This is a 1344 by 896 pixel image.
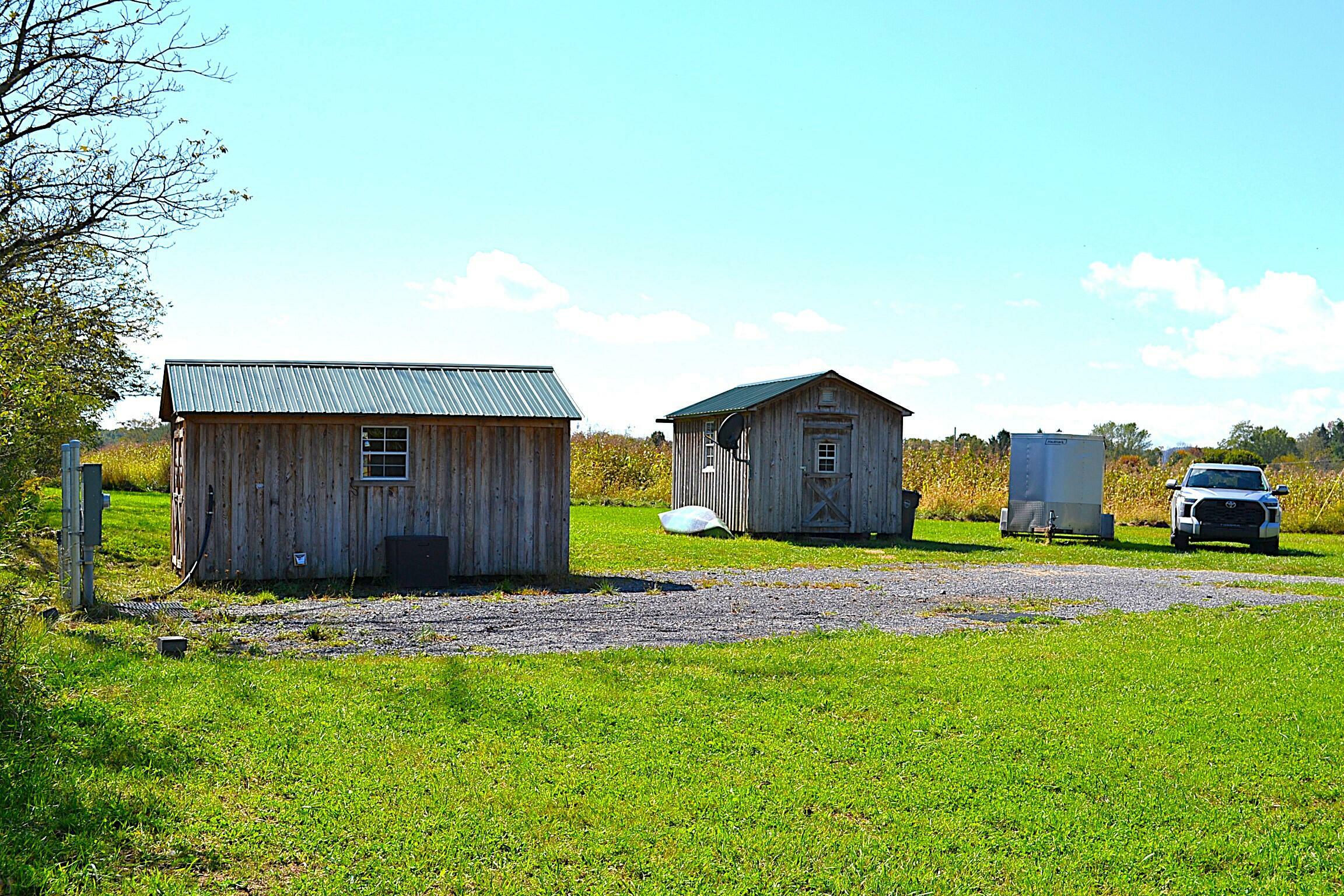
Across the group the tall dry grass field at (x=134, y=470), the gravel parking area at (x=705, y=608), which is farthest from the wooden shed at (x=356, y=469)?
the tall dry grass field at (x=134, y=470)

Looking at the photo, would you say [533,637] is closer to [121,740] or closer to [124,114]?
[121,740]

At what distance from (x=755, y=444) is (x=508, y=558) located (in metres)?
9.46

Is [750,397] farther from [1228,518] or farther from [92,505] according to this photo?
[92,505]

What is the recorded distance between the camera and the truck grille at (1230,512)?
21672 millimetres

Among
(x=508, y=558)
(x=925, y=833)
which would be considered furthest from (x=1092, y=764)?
(x=508, y=558)

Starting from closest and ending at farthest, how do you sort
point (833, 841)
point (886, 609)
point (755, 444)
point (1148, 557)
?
point (833, 841), point (886, 609), point (1148, 557), point (755, 444)

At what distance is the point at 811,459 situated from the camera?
23.8m

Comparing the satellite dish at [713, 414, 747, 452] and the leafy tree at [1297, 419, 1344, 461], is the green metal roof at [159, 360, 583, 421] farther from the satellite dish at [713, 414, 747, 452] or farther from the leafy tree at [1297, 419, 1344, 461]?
the leafy tree at [1297, 419, 1344, 461]

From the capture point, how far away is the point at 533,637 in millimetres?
10062

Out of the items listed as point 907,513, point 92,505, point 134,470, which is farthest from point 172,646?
point 134,470

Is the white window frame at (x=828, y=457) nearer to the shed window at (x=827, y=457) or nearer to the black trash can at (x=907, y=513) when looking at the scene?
the shed window at (x=827, y=457)

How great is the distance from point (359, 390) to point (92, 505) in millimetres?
4642

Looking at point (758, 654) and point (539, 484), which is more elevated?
point (539, 484)

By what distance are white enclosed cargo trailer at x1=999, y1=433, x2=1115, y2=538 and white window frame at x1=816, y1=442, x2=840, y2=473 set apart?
149 inches
